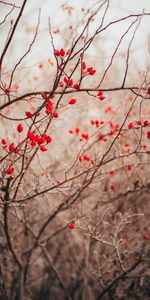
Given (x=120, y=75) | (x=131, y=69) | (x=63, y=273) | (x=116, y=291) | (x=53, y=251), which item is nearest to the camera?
(x=116, y=291)

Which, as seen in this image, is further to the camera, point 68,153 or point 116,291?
point 68,153

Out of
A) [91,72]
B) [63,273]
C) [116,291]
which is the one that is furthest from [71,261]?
[91,72]

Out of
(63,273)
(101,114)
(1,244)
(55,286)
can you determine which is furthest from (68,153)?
(55,286)

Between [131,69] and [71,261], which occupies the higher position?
[131,69]

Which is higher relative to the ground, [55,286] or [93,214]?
[93,214]

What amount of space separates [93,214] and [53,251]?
1.96 m

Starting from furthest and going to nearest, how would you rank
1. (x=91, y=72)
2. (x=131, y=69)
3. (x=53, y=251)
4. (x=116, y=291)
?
(x=131, y=69), (x=53, y=251), (x=116, y=291), (x=91, y=72)

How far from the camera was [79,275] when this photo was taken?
5070 mm

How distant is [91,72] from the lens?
81.4 inches

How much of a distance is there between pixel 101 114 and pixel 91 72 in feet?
13.0

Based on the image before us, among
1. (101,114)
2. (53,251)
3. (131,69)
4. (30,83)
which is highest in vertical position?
(131,69)

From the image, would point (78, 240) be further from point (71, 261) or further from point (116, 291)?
point (116, 291)

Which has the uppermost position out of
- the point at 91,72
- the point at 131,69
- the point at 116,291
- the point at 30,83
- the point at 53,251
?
the point at 131,69

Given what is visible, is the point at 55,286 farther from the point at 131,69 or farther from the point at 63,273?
the point at 131,69
